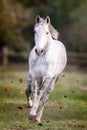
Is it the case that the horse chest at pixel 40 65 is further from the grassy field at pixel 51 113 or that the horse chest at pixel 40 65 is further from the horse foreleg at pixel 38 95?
the grassy field at pixel 51 113

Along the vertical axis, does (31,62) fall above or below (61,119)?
above

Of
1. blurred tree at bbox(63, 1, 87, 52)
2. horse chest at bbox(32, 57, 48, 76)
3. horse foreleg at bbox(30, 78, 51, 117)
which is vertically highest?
horse chest at bbox(32, 57, 48, 76)

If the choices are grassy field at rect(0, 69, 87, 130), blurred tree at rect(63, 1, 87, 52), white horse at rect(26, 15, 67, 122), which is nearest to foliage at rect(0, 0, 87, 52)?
blurred tree at rect(63, 1, 87, 52)

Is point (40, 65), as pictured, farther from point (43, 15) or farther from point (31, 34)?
point (31, 34)

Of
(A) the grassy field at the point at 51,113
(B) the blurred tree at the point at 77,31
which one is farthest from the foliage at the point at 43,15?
(A) the grassy field at the point at 51,113

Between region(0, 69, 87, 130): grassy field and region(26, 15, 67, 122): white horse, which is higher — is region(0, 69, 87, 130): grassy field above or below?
below

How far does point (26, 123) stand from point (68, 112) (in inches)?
44.0

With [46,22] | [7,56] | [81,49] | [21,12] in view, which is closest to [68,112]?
[46,22]

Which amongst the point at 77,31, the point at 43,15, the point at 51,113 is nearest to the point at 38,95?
the point at 51,113

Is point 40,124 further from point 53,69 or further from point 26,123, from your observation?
Answer: point 53,69

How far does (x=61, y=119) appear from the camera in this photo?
7895mm

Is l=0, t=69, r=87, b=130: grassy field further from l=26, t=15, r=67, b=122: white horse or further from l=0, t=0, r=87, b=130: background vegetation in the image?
l=0, t=0, r=87, b=130: background vegetation

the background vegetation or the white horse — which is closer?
the white horse

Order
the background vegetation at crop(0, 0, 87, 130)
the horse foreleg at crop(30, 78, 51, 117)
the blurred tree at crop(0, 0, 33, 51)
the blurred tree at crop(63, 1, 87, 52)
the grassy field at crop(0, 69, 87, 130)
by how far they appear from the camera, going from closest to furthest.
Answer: the grassy field at crop(0, 69, 87, 130) → the horse foreleg at crop(30, 78, 51, 117) → the background vegetation at crop(0, 0, 87, 130) → the blurred tree at crop(0, 0, 33, 51) → the blurred tree at crop(63, 1, 87, 52)
